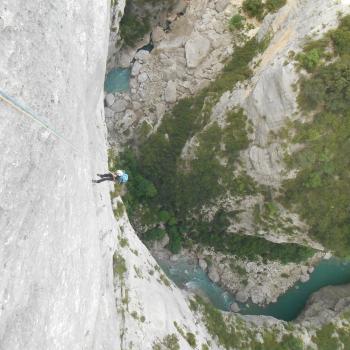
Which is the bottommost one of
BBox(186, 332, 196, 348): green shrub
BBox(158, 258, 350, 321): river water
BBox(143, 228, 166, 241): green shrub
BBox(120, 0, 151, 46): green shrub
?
BBox(186, 332, 196, 348): green shrub

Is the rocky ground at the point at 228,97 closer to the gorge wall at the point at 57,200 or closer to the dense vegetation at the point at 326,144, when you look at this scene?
the dense vegetation at the point at 326,144

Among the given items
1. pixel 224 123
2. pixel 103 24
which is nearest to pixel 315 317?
pixel 224 123

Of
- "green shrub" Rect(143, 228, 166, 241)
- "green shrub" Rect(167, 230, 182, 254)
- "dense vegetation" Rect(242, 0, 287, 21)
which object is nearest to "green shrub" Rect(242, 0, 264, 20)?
"dense vegetation" Rect(242, 0, 287, 21)

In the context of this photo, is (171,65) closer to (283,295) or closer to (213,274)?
(213,274)

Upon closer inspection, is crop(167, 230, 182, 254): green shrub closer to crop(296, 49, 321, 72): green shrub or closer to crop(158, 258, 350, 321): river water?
crop(158, 258, 350, 321): river water

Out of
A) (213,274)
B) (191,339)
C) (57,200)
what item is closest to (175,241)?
(213,274)
